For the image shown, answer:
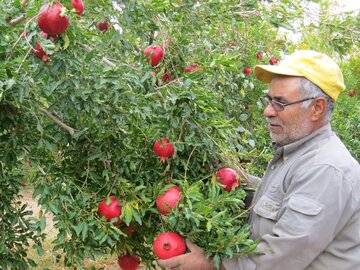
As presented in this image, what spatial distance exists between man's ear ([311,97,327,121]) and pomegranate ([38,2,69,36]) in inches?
40.4

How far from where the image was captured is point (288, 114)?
1.97m

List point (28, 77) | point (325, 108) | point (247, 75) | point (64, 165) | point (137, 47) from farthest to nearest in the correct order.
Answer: point (247, 75), point (137, 47), point (64, 165), point (325, 108), point (28, 77)

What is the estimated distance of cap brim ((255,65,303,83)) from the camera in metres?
1.95

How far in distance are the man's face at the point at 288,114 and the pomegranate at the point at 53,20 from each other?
35.3 inches

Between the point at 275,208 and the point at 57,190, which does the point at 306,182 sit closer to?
the point at 275,208

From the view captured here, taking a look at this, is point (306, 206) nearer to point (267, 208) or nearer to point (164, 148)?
point (267, 208)

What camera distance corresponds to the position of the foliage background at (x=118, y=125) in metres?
1.76

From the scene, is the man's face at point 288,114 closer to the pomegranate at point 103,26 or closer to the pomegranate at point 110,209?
the pomegranate at point 110,209

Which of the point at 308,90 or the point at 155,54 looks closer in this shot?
the point at 308,90

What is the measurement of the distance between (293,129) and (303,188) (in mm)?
319

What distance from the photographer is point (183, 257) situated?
1843mm

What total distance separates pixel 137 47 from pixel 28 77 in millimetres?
886

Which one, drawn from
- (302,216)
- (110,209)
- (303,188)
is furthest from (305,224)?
(110,209)

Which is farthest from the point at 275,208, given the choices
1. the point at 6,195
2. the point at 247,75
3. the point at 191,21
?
the point at 247,75
